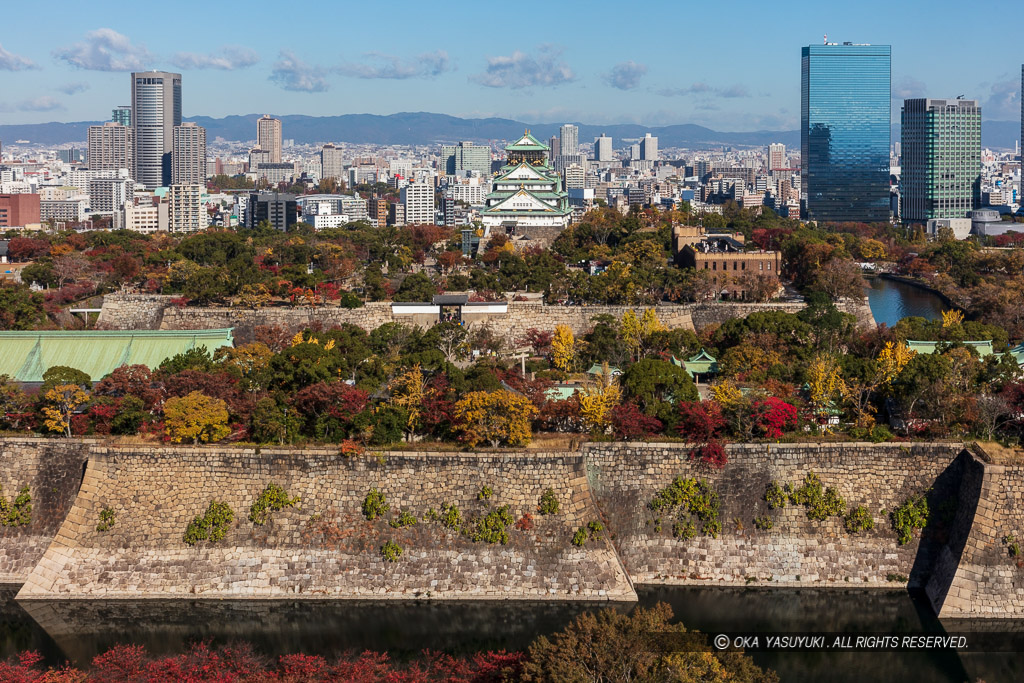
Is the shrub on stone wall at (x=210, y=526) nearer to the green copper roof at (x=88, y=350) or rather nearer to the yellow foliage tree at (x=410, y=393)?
the yellow foliage tree at (x=410, y=393)

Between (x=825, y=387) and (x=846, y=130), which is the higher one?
(x=846, y=130)

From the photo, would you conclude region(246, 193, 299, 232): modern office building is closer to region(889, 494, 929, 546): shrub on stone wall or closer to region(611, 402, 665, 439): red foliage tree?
region(611, 402, 665, 439): red foliage tree

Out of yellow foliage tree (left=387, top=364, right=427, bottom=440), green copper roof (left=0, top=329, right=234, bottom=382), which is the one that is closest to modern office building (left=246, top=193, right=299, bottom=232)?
green copper roof (left=0, top=329, right=234, bottom=382)

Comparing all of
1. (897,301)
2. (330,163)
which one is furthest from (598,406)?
(330,163)

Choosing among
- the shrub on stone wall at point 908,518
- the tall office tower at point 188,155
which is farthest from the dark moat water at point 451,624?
the tall office tower at point 188,155

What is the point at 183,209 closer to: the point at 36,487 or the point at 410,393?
the point at 410,393
